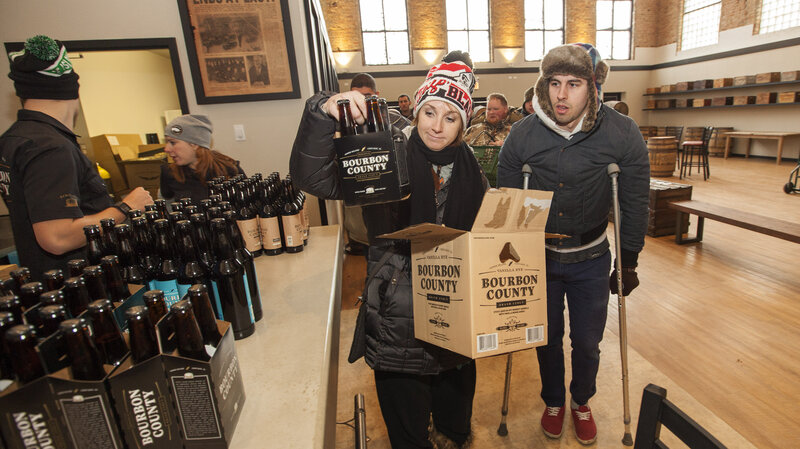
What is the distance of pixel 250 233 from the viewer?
1.82m

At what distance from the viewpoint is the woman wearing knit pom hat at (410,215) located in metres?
1.31

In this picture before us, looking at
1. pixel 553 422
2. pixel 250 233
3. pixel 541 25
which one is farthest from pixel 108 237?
pixel 541 25

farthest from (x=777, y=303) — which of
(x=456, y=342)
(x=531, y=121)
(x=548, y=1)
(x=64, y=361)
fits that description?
(x=548, y=1)

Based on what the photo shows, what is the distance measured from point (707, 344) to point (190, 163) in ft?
12.5

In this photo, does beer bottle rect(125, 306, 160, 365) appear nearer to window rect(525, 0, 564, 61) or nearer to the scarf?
the scarf

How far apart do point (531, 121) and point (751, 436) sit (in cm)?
195

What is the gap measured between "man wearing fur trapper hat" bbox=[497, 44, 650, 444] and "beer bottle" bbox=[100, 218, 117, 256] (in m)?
1.67

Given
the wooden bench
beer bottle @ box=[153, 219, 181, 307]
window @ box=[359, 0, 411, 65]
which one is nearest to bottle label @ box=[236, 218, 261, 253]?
beer bottle @ box=[153, 219, 181, 307]

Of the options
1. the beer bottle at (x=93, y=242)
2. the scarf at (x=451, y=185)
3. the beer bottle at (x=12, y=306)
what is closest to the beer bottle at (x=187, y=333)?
the beer bottle at (x=12, y=306)

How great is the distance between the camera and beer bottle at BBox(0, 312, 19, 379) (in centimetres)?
70

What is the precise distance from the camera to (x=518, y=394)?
2.36 metres

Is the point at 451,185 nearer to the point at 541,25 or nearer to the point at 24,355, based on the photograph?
the point at 24,355

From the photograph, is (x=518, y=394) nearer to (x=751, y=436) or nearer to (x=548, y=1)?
(x=751, y=436)

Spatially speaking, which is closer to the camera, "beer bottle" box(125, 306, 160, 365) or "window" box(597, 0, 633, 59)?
"beer bottle" box(125, 306, 160, 365)
